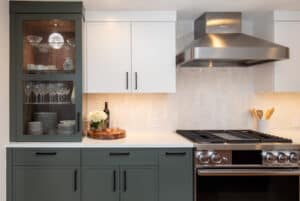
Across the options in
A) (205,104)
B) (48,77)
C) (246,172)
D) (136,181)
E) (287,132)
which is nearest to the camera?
(246,172)

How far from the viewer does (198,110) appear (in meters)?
3.22

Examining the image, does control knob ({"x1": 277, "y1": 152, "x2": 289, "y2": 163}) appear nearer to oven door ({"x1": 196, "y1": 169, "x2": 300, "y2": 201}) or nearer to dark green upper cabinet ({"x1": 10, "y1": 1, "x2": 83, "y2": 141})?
oven door ({"x1": 196, "y1": 169, "x2": 300, "y2": 201})

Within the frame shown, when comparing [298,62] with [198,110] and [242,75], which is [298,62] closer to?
[242,75]

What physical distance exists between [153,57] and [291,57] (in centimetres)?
134

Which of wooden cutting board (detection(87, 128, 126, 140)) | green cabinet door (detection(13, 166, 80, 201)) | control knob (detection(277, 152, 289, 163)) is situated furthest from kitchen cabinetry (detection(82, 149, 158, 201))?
control knob (detection(277, 152, 289, 163))

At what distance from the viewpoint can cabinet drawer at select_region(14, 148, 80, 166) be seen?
251cm

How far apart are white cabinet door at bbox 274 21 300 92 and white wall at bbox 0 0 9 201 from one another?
96.9 inches

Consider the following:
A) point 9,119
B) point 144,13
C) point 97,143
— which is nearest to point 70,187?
point 97,143

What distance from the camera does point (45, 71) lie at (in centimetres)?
271

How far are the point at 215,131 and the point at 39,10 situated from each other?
2.09 m

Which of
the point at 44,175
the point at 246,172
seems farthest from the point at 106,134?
the point at 246,172

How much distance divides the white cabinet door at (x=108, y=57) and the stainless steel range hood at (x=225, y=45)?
526 millimetres

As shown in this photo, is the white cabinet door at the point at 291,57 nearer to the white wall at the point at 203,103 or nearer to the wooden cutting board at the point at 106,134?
the white wall at the point at 203,103

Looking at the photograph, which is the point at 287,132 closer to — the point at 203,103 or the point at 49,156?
the point at 203,103
